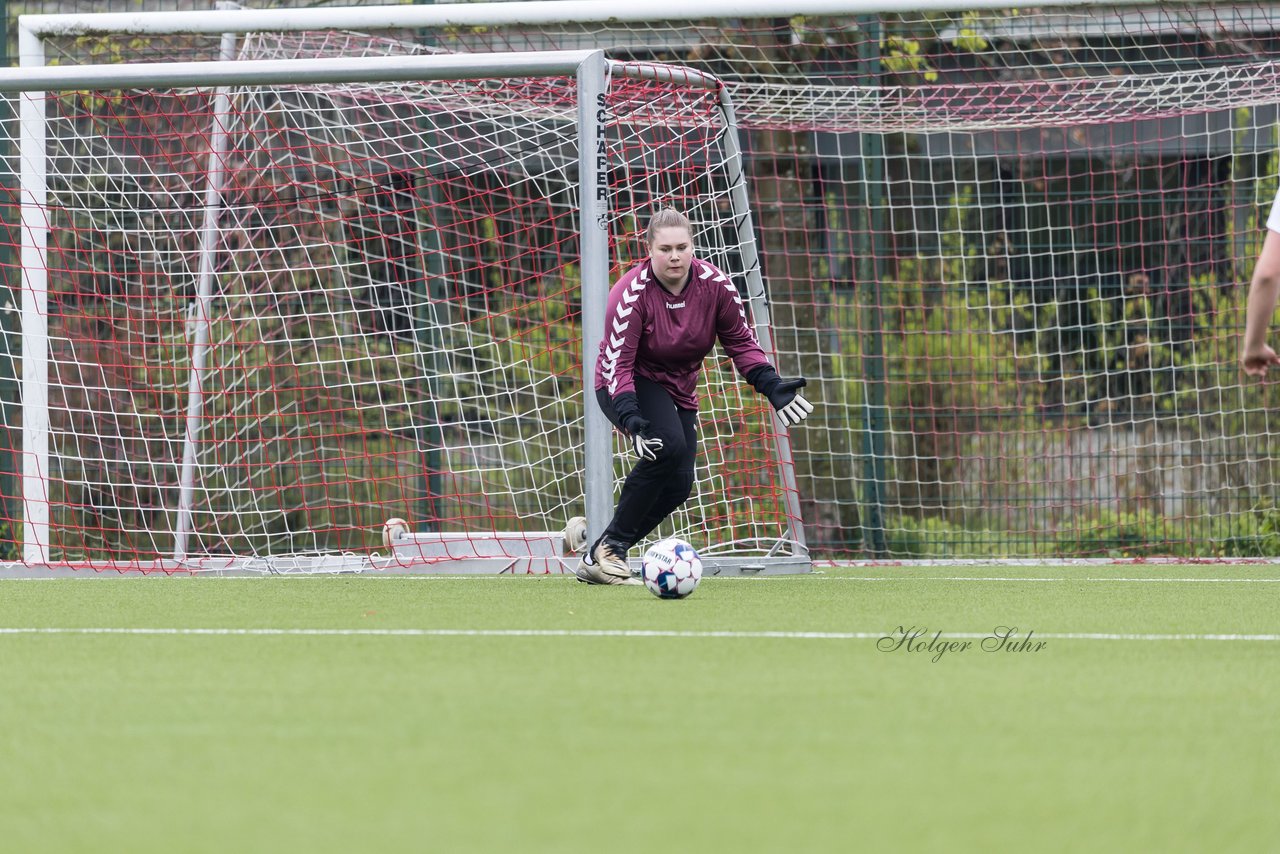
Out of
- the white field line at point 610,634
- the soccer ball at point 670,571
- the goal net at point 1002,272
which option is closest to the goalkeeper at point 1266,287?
the white field line at point 610,634

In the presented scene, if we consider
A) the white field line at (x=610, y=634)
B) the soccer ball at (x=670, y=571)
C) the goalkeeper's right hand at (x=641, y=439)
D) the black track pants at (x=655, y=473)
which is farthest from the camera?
the black track pants at (x=655, y=473)

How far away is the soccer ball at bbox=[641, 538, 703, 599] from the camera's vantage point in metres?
5.82

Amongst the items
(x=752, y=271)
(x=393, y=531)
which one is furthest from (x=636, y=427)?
(x=393, y=531)

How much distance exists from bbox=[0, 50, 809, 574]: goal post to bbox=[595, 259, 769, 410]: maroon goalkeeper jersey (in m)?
1.14

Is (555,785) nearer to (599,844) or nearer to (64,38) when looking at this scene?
(599,844)

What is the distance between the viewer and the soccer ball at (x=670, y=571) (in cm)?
582

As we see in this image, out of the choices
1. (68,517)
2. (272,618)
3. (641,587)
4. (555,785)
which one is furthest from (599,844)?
(68,517)

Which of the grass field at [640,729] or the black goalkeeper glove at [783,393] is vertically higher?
the black goalkeeper glove at [783,393]

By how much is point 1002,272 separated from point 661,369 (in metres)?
4.00

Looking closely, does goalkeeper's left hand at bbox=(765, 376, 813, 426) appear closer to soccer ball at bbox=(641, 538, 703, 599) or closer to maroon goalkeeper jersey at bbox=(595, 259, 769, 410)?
maroon goalkeeper jersey at bbox=(595, 259, 769, 410)

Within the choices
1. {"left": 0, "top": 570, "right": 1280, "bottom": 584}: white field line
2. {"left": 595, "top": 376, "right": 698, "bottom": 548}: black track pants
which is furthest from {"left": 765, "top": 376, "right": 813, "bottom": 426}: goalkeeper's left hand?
{"left": 0, "top": 570, "right": 1280, "bottom": 584}: white field line

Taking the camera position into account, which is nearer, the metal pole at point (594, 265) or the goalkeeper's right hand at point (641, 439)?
the goalkeeper's right hand at point (641, 439)

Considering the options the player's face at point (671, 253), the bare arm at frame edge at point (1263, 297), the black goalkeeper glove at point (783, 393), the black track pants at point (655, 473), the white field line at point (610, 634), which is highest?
the player's face at point (671, 253)

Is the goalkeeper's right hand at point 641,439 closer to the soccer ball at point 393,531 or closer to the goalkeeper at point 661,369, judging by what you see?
the goalkeeper at point 661,369
